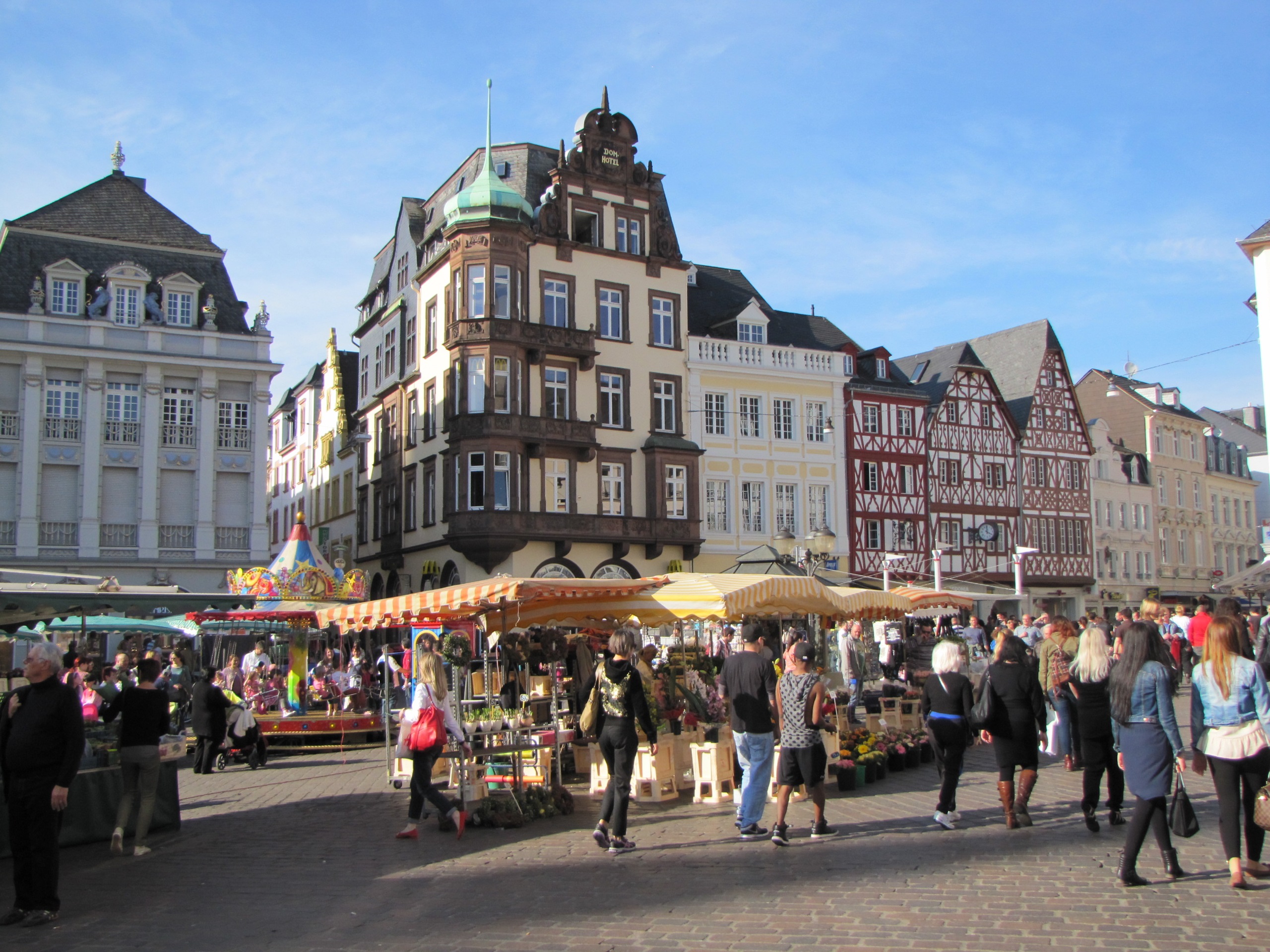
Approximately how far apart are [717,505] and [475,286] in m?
11.0

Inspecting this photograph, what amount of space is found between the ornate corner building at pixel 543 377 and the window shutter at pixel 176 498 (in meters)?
6.87

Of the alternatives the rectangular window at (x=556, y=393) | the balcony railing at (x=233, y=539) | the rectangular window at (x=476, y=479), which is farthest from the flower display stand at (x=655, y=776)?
the balcony railing at (x=233, y=539)

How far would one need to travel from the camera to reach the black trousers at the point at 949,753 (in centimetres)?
1013

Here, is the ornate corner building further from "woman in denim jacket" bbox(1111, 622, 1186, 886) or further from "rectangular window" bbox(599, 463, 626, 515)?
"woman in denim jacket" bbox(1111, 622, 1186, 886)

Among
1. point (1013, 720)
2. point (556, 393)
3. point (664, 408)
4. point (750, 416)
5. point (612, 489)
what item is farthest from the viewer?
point (750, 416)

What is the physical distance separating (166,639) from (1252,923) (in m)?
30.8

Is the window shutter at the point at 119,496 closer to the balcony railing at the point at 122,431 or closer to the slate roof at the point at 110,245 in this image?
the balcony railing at the point at 122,431

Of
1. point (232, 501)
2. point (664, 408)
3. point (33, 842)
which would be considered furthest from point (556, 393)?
point (33, 842)

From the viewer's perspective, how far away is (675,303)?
38844mm

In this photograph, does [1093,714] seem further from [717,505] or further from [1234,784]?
[717,505]

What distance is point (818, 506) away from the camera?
1624 inches

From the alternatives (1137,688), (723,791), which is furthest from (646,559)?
(1137,688)

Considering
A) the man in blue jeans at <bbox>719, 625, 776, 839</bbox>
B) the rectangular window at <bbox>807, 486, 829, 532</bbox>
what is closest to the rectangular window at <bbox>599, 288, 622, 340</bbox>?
the rectangular window at <bbox>807, 486, 829, 532</bbox>

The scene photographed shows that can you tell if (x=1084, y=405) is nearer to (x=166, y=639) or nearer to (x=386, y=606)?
(x=166, y=639)
